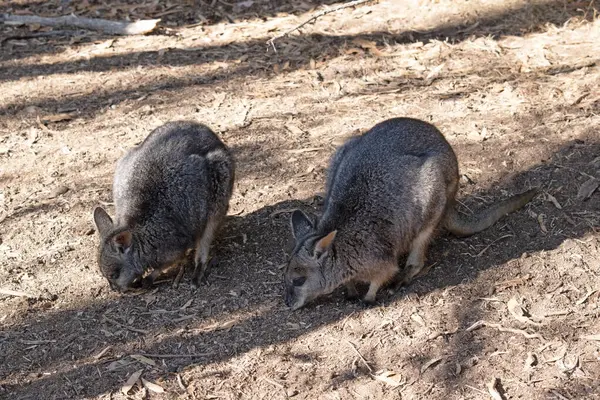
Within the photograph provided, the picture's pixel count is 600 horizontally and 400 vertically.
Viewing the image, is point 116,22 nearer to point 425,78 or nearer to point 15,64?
point 15,64

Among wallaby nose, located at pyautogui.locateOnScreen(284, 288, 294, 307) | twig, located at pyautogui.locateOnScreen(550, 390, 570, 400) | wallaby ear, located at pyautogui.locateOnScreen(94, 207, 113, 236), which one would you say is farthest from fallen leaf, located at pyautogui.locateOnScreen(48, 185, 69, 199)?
twig, located at pyautogui.locateOnScreen(550, 390, 570, 400)

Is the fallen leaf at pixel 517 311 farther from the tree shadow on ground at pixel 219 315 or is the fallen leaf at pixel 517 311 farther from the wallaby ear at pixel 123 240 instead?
the wallaby ear at pixel 123 240

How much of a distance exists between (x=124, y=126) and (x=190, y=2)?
2.85 metres

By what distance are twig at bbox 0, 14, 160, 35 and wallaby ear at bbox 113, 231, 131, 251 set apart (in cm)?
452

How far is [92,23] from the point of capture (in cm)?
1015

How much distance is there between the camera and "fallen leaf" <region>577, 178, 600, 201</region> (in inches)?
261

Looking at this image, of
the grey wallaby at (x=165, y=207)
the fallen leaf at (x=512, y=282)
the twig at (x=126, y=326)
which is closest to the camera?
the twig at (x=126, y=326)

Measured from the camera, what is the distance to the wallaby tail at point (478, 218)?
6.31 m

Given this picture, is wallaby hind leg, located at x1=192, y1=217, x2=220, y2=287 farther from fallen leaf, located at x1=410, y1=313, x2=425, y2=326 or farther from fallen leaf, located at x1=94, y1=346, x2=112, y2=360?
fallen leaf, located at x1=410, y1=313, x2=425, y2=326

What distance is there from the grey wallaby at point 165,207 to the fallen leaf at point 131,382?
94 centimetres

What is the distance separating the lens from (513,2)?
9.70 metres

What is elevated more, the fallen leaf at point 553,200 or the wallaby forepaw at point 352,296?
the fallen leaf at point 553,200

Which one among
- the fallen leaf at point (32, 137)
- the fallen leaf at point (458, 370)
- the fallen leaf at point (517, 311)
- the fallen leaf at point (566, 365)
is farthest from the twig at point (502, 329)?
the fallen leaf at point (32, 137)

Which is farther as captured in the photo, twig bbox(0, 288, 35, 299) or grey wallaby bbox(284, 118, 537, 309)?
twig bbox(0, 288, 35, 299)
